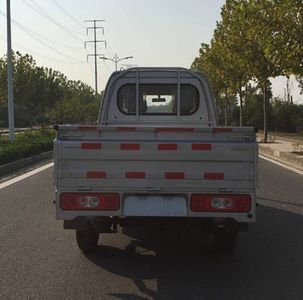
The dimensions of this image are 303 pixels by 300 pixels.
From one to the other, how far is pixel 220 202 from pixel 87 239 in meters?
1.81

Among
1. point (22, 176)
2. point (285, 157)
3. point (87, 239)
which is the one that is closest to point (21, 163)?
point (22, 176)

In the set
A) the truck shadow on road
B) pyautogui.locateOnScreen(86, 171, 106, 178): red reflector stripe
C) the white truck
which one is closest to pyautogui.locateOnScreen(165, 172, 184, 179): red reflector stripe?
the white truck

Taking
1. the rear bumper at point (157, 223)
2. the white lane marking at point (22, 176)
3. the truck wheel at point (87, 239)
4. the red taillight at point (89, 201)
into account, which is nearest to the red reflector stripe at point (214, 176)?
the rear bumper at point (157, 223)

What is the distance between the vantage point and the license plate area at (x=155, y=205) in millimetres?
6086

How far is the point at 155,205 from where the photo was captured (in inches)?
240

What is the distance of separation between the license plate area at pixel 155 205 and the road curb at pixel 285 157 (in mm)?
12588

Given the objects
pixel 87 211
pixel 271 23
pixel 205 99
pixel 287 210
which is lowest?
pixel 287 210

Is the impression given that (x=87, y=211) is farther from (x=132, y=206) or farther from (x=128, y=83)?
(x=128, y=83)

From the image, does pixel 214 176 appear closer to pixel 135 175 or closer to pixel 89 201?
pixel 135 175

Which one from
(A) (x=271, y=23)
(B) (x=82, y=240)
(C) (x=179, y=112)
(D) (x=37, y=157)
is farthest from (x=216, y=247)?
(D) (x=37, y=157)

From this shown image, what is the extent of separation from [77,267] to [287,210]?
4915mm

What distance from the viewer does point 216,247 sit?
288 inches

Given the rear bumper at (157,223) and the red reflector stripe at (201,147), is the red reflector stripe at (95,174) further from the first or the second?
the red reflector stripe at (201,147)

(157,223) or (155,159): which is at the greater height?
(155,159)
